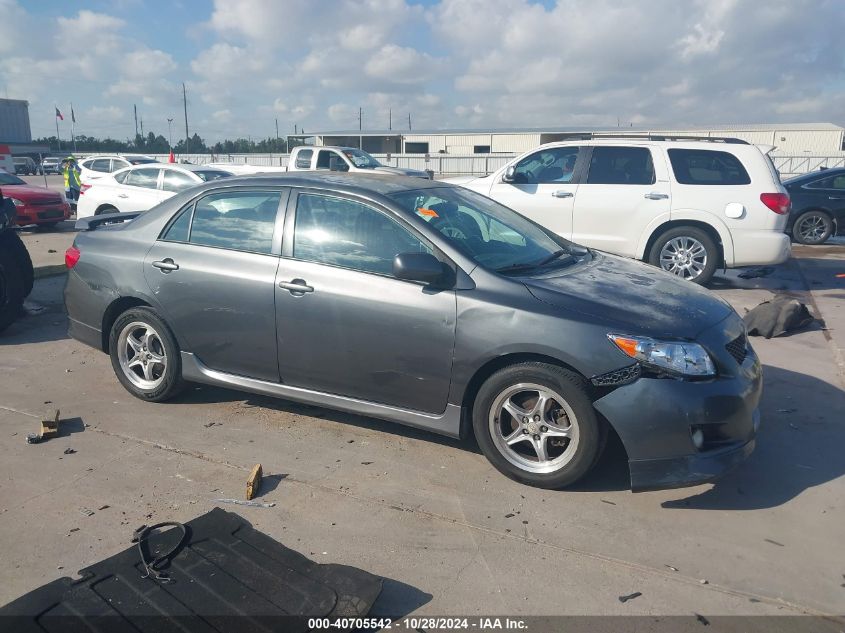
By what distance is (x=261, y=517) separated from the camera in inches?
141

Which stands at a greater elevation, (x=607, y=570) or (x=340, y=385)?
(x=340, y=385)

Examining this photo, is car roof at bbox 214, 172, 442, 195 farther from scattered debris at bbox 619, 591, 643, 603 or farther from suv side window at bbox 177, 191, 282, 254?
scattered debris at bbox 619, 591, 643, 603

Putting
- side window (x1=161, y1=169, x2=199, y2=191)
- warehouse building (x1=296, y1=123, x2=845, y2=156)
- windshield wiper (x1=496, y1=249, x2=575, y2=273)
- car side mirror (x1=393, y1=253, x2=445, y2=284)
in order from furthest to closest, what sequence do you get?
warehouse building (x1=296, y1=123, x2=845, y2=156) < side window (x1=161, y1=169, x2=199, y2=191) < windshield wiper (x1=496, y1=249, x2=575, y2=273) < car side mirror (x1=393, y1=253, x2=445, y2=284)

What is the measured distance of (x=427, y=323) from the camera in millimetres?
4000

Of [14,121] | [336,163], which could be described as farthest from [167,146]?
[336,163]

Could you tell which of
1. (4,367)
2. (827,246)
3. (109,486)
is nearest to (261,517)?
(109,486)

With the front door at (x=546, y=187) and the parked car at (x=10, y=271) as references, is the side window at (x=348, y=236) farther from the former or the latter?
the front door at (x=546, y=187)

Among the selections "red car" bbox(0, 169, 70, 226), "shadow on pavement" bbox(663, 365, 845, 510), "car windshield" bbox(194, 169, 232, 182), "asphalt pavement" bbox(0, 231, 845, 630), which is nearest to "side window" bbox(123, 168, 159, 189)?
"car windshield" bbox(194, 169, 232, 182)

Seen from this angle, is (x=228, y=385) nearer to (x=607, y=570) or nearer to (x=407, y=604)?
(x=407, y=604)

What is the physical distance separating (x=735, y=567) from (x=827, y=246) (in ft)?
41.7

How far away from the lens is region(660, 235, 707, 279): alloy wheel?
9047mm

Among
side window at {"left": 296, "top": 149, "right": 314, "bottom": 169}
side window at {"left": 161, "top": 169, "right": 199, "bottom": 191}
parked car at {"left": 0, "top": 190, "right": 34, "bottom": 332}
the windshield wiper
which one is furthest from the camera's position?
side window at {"left": 296, "top": 149, "right": 314, "bottom": 169}

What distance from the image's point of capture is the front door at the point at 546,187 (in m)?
9.41

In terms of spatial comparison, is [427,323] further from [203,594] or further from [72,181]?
[72,181]
